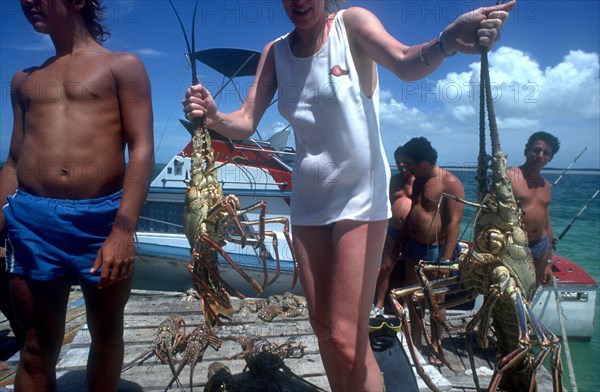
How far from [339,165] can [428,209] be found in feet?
9.80

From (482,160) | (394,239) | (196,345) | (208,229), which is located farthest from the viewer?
(394,239)

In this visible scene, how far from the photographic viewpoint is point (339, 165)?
1.72 metres

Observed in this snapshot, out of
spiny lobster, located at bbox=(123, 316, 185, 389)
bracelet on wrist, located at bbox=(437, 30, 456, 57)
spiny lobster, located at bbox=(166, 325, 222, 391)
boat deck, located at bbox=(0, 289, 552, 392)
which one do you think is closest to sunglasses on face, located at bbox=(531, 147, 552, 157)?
boat deck, located at bbox=(0, 289, 552, 392)

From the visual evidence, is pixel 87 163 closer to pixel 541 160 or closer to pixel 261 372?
pixel 261 372

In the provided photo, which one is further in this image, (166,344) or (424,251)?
(424,251)

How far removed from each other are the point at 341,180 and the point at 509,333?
131 centimetres

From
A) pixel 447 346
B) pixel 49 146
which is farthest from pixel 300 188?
pixel 447 346

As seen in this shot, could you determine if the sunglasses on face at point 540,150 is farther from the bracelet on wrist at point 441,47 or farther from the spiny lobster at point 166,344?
the spiny lobster at point 166,344

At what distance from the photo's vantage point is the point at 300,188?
6.04ft

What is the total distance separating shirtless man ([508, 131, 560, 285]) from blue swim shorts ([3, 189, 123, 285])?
3.97 meters

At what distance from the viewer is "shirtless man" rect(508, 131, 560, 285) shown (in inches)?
170

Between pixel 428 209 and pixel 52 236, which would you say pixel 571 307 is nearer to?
pixel 428 209

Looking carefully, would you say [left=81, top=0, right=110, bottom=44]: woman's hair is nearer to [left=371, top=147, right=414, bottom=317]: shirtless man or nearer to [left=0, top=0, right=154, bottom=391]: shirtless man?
[left=0, top=0, right=154, bottom=391]: shirtless man

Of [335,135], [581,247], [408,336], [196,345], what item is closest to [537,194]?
[408,336]
